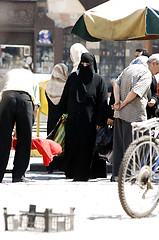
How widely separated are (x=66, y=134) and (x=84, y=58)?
1.05 m

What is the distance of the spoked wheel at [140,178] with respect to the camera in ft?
20.5

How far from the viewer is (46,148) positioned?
9898 millimetres

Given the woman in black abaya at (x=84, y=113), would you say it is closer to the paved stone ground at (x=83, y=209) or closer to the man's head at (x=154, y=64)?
the man's head at (x=154, y=64)

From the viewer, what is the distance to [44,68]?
23391 mm

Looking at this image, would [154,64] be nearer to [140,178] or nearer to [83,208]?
[83,208]

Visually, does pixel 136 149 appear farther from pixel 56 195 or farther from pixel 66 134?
pixel 66 134

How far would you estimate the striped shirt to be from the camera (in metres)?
9.38

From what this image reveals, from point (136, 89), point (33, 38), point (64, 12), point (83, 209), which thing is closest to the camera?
point (83, 209)

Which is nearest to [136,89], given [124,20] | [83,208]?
[124,20]

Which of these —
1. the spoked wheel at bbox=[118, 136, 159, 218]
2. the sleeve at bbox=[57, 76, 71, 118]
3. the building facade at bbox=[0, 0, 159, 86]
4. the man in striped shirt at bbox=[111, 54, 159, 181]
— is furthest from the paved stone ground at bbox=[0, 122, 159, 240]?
the building facade at bbox=[0, 0, 159, 86]

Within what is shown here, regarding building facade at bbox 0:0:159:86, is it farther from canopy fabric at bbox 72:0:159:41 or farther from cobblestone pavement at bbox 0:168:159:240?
cobblestone pavement at bbox 0:168:159:240

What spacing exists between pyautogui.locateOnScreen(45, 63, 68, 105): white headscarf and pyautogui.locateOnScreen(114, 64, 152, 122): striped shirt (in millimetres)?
2341

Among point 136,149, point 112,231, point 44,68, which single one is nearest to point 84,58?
point 136,149

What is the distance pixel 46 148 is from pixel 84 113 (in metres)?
0.71
